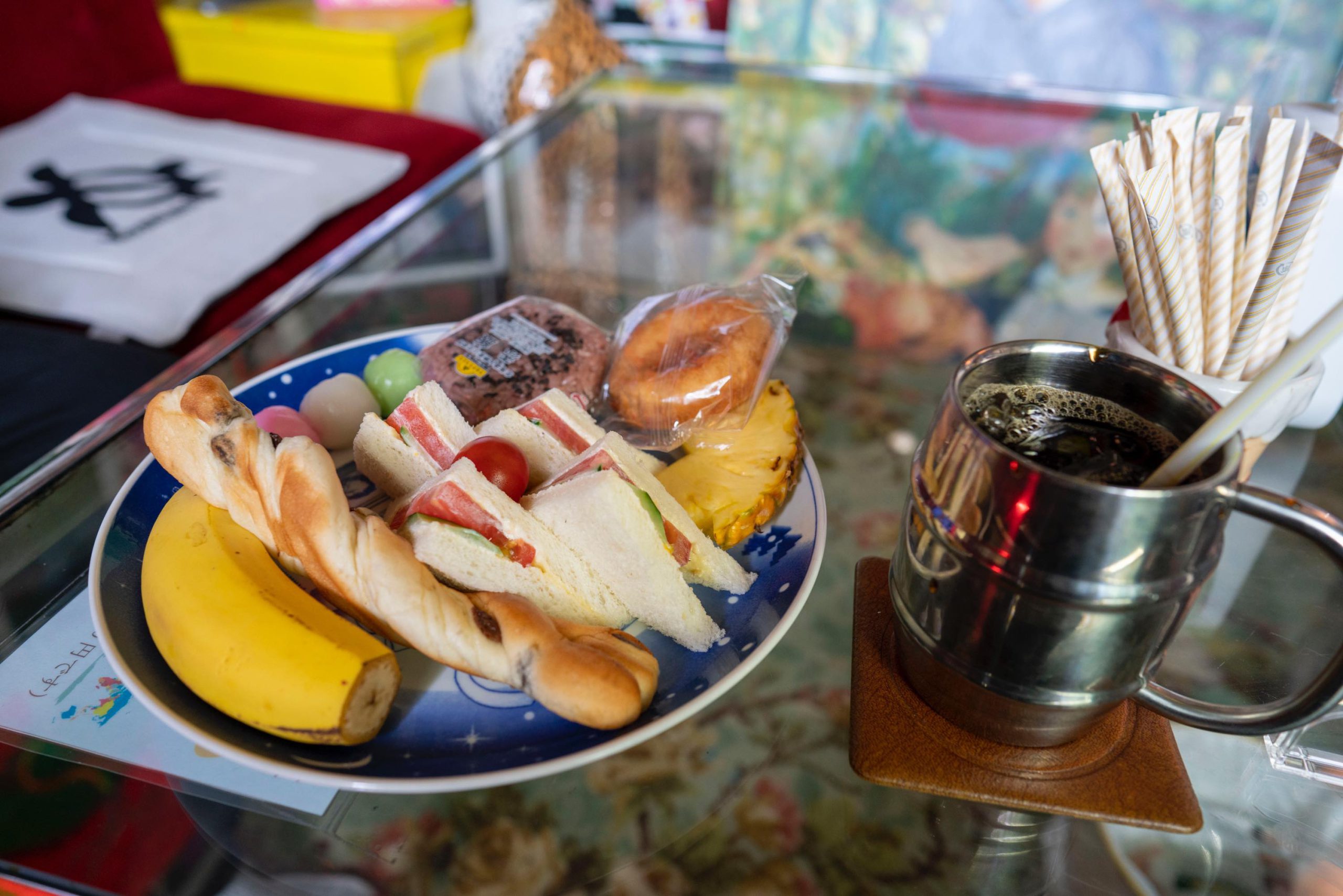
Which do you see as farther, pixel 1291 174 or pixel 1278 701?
pixel 1291 174

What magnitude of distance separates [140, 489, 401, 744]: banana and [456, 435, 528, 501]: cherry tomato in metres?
0.18

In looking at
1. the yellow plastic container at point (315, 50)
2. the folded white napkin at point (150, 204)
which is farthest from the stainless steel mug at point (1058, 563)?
the yellow plastic container at point (315, 50)

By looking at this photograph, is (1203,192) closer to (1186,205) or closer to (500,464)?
(1186,205)

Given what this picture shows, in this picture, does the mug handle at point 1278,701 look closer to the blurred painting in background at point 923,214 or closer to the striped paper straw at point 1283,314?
the striped paper straw at point 1283,314

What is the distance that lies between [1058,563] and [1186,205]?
433 mm

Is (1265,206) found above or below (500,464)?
above

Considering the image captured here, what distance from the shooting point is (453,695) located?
0.67 metres

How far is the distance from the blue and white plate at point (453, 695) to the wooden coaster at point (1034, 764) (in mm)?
110

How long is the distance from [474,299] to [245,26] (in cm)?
235

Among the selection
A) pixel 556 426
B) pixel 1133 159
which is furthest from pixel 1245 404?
pixel 556 426

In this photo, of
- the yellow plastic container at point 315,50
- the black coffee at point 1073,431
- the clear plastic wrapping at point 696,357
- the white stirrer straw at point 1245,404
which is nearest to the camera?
the white stirrer straw at point 1245,404

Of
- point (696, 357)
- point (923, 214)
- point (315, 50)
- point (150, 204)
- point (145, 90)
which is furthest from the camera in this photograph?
point (315, 50)

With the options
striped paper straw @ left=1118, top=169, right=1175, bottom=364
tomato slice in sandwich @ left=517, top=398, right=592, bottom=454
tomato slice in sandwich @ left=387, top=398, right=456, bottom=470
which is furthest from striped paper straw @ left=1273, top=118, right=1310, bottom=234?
tomato slice in sandwich @ left=387, top=398, right=456, bottom=470

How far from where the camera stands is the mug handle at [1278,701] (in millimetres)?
487
